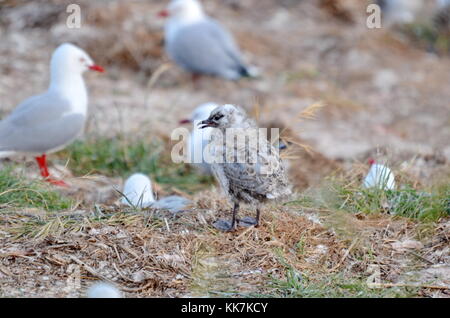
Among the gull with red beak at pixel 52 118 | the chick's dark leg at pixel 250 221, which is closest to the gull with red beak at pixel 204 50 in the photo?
the gull with red beak at pixel 52 118

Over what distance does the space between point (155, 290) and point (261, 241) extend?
76 centimetres

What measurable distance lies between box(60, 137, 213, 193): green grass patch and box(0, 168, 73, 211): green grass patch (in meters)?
1.34

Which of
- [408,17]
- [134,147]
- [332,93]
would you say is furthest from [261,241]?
[408,17]

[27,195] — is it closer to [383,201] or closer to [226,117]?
[226,117]

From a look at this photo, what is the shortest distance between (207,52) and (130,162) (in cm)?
352

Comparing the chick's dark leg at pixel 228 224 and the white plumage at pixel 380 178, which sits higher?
the white plumage at pixel 380 178

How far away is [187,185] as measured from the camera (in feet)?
22.6

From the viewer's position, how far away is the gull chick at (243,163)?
4379 millimetres

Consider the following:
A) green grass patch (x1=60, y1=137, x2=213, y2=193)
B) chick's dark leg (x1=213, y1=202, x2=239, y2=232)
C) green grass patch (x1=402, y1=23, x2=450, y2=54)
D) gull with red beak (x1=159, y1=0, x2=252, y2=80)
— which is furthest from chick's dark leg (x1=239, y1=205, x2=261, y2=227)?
green grass patch (x1=402, y1=23, x2=450, y2=54)

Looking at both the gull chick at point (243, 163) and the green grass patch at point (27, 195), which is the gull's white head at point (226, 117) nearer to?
the gull chick at point (243, 163)

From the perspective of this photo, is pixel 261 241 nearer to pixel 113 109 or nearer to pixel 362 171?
pixel 362 171

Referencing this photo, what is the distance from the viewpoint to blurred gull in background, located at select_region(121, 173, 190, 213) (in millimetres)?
5096

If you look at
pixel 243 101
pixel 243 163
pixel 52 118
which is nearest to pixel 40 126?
pixel 52 118

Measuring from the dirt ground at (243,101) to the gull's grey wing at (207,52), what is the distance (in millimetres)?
259
